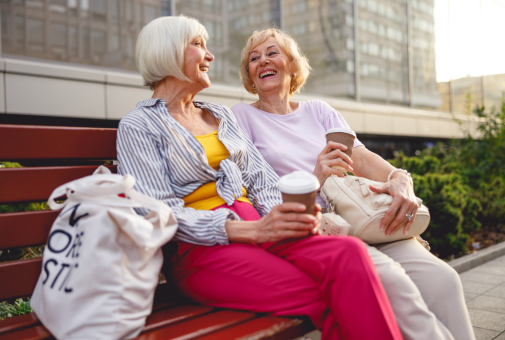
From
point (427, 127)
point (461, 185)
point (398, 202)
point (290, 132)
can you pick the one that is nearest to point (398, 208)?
point (398, 202)

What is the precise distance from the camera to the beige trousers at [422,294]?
70.2 inches

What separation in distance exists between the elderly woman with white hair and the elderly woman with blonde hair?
0.87ft

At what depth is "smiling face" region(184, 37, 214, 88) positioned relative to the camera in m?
2.25

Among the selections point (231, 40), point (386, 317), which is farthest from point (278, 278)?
point (231, 40)

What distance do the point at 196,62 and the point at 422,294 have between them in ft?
5.23

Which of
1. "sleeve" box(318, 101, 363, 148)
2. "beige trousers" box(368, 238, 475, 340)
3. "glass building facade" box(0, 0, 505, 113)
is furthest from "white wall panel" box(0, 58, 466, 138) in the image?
"beige trousers" box(368, 238, 475, 340)

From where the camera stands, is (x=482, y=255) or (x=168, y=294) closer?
(x=168, y=294)

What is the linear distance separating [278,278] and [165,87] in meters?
1.20

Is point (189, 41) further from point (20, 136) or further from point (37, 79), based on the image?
point (37, 79)

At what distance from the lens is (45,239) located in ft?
6.30

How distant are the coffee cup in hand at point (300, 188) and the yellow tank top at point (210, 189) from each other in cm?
53

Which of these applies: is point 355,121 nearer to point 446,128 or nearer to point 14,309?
point 446,128

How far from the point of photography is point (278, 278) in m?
1.76

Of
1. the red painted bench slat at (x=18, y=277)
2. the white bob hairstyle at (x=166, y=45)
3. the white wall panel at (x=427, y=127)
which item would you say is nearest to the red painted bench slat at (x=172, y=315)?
the red painted bench slat at (x=18, y=277)
